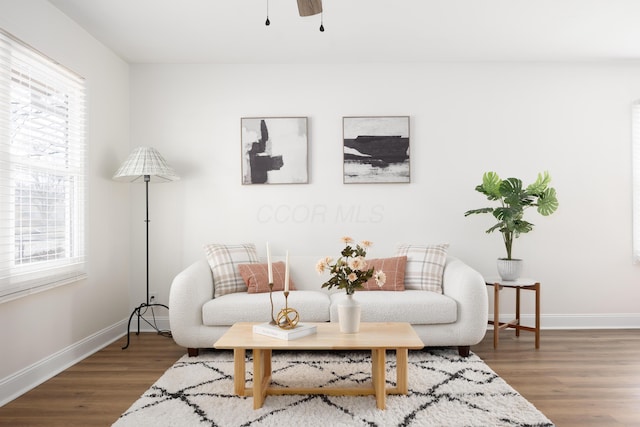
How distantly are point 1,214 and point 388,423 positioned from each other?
2510mm

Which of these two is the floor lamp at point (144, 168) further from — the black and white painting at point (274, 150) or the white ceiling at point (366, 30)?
the white ceiling at point (366, 30)

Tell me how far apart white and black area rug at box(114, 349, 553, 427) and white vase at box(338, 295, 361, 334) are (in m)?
0.39

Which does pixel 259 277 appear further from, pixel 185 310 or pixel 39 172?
pixel 39 172

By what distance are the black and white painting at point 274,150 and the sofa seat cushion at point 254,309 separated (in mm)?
1370

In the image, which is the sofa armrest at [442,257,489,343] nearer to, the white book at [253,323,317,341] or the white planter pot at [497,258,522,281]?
the white planter pot at [497,258,522,281]

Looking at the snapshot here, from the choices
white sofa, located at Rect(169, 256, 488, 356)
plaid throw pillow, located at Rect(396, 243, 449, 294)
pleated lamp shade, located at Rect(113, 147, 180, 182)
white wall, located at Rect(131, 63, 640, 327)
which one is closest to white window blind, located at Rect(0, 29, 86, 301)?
pleated lamp shade, located at Rect(113, 147, 180, 182)

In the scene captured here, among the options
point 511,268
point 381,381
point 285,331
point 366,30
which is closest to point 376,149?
point 366,30

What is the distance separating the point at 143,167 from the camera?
13.2 ft

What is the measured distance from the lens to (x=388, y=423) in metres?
2.41

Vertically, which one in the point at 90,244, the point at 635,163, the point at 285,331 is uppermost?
the point at 635,163

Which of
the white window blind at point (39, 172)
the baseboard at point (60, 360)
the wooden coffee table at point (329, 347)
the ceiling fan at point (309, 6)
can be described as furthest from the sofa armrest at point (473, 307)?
the white window blind at point (39, 172)

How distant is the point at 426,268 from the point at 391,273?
31cm

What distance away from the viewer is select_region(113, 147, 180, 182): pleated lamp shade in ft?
13.1

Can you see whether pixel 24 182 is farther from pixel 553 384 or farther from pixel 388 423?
pixel 553 384
